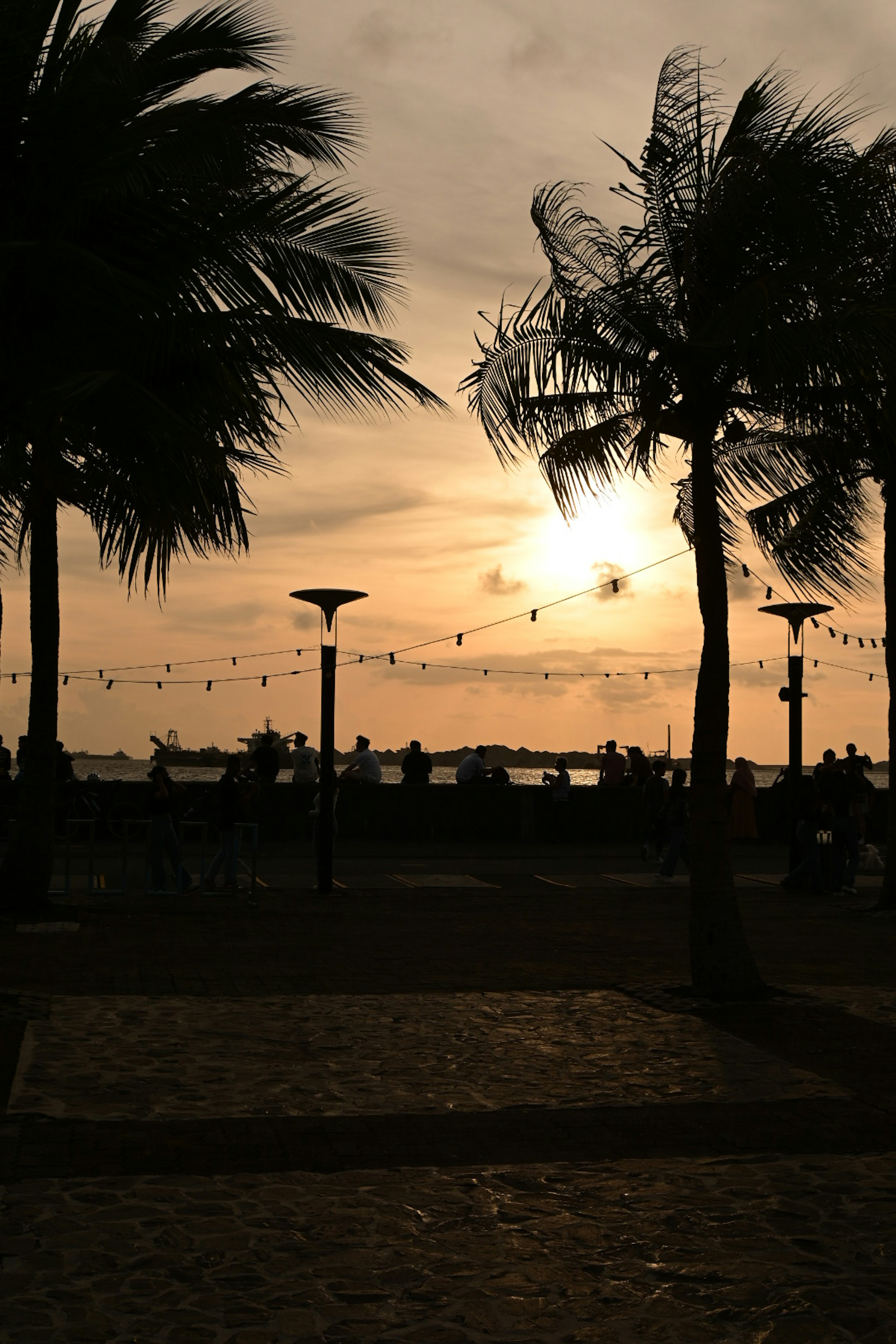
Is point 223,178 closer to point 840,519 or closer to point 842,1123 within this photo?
point 840,519

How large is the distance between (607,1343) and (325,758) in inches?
540

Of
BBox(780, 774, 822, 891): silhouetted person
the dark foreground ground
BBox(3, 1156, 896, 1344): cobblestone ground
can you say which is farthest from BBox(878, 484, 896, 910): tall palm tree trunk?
BBox(3, 1156, 896, 1344): cobblestone ground

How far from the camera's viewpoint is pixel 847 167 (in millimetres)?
9508

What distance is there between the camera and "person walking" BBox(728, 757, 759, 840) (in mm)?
25312

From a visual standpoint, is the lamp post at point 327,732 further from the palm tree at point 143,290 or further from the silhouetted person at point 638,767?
the silhouetted person at point 638,767

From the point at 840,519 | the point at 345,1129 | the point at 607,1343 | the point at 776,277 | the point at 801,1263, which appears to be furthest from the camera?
the point at 840,519

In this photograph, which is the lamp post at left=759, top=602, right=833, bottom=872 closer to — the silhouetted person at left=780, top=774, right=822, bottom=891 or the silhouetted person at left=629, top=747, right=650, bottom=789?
the silhouetted person at left=780, top=774, right=822, bottom=891

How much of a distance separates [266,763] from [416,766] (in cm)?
317

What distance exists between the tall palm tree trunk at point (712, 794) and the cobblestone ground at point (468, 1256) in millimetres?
4032

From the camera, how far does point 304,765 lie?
2553cm

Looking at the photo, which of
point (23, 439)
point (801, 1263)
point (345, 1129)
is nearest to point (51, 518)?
point (23, 439)

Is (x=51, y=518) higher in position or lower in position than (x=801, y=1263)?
higher

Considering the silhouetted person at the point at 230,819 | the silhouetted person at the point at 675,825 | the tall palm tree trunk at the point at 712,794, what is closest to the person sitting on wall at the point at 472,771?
the silhouetted person at the point at 675,825

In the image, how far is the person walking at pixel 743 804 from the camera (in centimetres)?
2531
